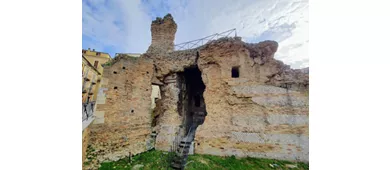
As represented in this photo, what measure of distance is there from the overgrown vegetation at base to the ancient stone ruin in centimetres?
29

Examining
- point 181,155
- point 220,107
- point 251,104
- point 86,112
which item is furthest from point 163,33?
point 181,155

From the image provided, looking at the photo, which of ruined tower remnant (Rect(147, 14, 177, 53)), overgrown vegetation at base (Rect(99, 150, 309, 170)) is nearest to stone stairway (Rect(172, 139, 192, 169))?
overgrown vegetation at base (Rect(99, 150, 309, 170))

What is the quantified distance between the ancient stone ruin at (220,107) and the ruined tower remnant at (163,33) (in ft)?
2.25

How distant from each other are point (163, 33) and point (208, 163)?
24.1 feet

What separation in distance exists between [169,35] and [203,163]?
279 inches

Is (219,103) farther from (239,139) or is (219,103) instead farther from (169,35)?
(169,35)

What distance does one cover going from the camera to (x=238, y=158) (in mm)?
6109

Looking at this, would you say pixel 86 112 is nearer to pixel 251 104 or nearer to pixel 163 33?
pixel 163 33

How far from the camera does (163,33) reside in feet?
28.8

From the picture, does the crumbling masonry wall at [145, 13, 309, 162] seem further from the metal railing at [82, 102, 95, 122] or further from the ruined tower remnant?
the metal railing at [82, 102, 95, 122]

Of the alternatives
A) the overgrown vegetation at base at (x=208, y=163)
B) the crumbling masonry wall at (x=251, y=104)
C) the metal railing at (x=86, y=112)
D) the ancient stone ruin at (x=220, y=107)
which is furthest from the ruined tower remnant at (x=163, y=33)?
the overgrown vegetation at base at (x=208, y=163)

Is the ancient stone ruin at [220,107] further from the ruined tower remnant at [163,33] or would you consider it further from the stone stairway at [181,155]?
the ruined tower remnant at [163,33]

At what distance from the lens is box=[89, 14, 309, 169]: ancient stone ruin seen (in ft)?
19.4

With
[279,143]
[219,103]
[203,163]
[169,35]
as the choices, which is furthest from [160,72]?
[279,143]
